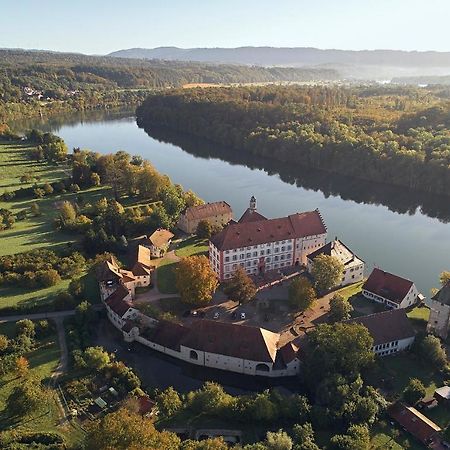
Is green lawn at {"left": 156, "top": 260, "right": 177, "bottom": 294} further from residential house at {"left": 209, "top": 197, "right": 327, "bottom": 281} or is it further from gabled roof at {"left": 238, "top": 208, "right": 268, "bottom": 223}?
gabled roof at {"left": 238, "top": 208, "right": 268, "bottom": 223}

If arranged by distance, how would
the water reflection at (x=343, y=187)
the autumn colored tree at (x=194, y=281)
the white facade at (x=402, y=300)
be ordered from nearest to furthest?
1. the autumn colored tree at (x=194, y=281)
2. the white facade at (x=402, y=300)
3. the water reflection at (x=343, y=187)

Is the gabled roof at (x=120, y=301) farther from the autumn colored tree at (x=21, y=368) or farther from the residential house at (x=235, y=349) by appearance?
the autumn colored tree at (x=21, y=368)

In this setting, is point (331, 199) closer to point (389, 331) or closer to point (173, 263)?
point (173, 263)

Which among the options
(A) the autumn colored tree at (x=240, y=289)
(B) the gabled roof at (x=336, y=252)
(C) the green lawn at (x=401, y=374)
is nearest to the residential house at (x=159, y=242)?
(A) the autumn colored tree at (x=240, y=289)

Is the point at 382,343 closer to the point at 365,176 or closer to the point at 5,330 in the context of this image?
the point at 5,330

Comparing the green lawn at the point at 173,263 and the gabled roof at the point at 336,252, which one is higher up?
the gabled roof at the point at 336,252

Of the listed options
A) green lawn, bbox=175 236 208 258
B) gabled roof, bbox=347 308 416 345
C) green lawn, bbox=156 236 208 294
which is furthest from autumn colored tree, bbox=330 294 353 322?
green lawn, bbox=175 236 208 258

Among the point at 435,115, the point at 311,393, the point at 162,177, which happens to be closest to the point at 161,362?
the point at 311,393
